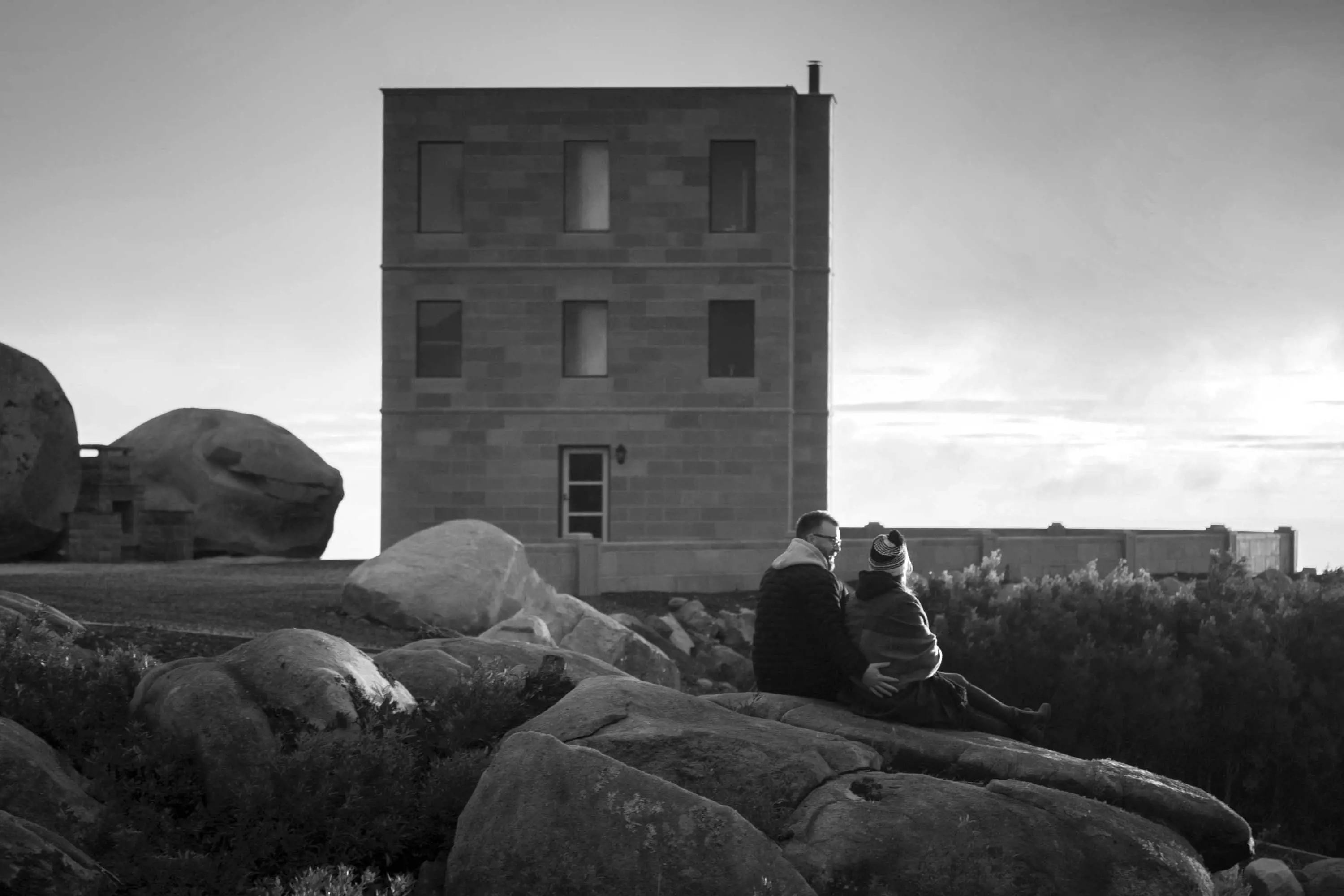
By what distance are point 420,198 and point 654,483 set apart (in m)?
8.27

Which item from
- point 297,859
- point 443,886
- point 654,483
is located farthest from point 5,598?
point 654,483

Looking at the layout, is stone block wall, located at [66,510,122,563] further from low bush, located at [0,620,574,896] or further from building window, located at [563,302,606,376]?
low bush, located at [0,620,574,896]

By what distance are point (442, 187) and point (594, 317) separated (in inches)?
177

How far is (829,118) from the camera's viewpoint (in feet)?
102

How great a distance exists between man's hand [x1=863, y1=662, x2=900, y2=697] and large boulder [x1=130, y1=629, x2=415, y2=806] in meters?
3.37

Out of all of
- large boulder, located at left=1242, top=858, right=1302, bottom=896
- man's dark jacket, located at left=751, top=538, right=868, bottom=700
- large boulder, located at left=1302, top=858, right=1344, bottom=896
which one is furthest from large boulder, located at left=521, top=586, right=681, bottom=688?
large boulder, located at left=1302, top=858, right=1344, bottom=896

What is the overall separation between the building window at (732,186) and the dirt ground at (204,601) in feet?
32.3

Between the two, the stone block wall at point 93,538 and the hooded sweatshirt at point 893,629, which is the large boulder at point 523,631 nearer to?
the hooded sweatshirt at point 893,629

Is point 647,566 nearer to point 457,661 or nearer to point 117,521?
point 117,521

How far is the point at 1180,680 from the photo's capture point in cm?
1394

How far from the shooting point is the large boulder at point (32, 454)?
2367 cm

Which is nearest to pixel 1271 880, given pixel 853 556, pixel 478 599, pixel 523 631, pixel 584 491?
pixel 523 631

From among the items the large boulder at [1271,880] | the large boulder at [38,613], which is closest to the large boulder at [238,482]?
the large boulder at [38,613]

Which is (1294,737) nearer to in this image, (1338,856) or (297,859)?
(1338,856)
